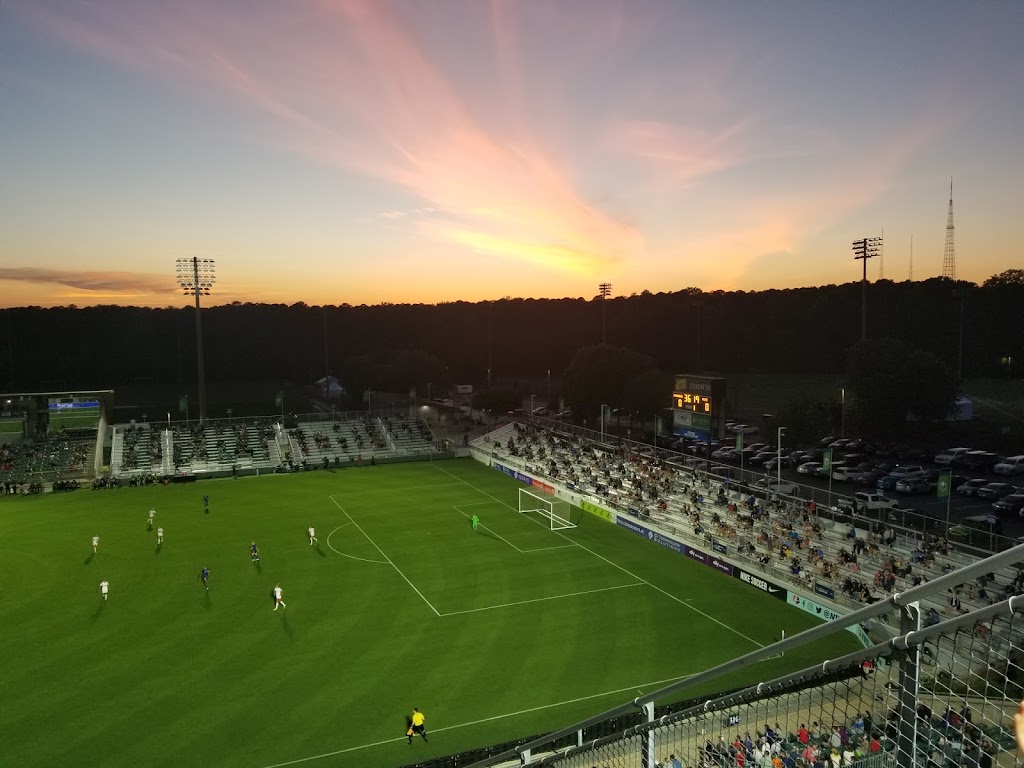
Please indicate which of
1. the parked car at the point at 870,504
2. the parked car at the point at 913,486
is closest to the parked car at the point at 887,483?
the parked car at the point at 913,486

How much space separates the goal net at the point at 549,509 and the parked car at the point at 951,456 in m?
28.8

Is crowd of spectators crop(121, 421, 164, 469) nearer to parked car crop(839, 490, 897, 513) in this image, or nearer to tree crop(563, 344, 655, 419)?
tree crop(563, 344, 655, 419)

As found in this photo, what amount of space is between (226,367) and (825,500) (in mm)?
99873

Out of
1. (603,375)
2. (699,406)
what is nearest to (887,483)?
(699,406)

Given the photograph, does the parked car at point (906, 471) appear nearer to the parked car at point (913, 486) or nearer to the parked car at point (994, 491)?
the parked car at point (913, 486)

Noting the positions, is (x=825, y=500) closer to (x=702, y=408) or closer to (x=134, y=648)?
(x=702, y=408)

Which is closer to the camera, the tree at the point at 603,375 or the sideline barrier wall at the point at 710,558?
the sideline barrier wall at the point at 710,558

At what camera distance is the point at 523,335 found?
433ft

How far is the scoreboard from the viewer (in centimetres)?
4091

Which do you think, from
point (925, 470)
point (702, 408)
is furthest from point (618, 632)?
point (925, 470)

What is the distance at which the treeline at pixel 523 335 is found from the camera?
296 ft

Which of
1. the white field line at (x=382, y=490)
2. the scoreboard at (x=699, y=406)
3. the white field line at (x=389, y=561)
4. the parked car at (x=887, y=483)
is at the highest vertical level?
the scoreboard at (x=699, y=406)

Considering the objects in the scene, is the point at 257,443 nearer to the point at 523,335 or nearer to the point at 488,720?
the point at 488,720

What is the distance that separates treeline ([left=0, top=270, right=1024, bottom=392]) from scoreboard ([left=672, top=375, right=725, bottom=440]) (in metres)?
43.9
